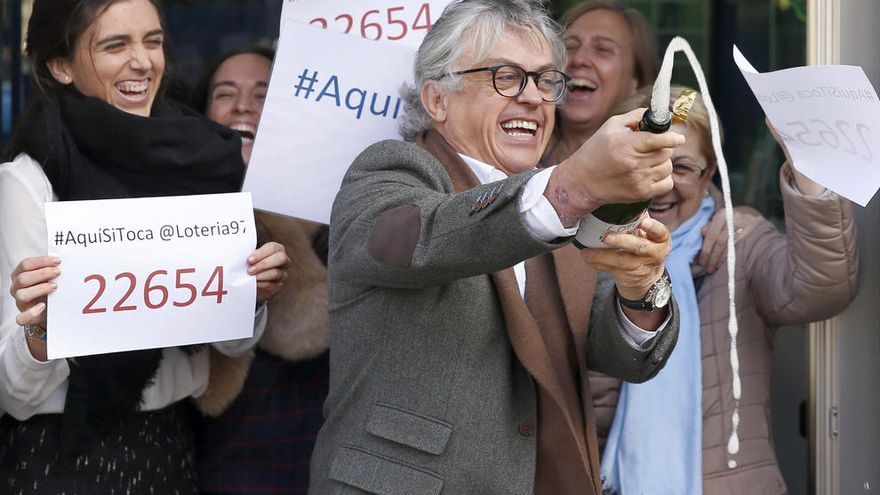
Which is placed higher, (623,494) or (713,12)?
(713,12)

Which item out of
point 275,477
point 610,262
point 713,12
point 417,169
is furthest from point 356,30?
point 713,12

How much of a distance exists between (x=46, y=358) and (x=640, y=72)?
6.77ft

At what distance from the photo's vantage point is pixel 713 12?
206 inches

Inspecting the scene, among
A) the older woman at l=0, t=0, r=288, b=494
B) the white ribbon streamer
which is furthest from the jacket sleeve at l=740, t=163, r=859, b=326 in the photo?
the older woman at l=0, t=0, r=288, b=494

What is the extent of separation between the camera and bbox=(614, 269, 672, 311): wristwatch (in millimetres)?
2234

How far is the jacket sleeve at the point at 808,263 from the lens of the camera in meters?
2.68

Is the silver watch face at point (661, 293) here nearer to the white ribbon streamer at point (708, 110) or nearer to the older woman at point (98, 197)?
the white ribbon streamer at point (708, 110)

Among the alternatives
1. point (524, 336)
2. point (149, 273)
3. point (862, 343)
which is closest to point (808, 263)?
point (862, 343)

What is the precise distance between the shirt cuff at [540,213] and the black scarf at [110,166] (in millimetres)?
1242

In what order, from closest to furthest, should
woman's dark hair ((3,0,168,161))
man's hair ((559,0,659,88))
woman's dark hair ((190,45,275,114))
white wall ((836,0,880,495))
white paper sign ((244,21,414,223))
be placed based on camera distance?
woman's dark hair ((3,0,168,161))
white wall ((836,0,880,495))
white paper sign ((244,21,414,223))
woman's dark hair ((190,45,275,114))
man's hair ((559,0,659,88))

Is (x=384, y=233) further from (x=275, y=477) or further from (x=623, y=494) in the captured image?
(x=275, y=477)

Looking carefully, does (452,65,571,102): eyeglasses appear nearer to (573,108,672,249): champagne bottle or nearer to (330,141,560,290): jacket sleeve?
(330,141,560,290): jacket sleeve

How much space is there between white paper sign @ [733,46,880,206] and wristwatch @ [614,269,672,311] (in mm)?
502

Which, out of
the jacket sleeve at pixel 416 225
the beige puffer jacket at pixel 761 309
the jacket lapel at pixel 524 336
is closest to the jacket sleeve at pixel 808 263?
the beige puffer jacket at pixel 761 309
